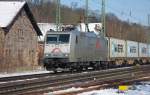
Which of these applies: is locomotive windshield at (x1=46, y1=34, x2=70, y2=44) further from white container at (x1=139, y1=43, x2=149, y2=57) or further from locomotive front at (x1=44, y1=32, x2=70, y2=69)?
white container at (x1=139, y1=43, x2=149, y2=57)

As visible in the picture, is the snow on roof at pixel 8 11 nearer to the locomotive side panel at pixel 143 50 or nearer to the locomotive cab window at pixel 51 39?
the locomotive cab window at pixel 51 39

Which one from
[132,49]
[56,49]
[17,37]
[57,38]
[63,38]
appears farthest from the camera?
[132,49]

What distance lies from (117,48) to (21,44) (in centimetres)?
1079

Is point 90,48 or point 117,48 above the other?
point 117,48

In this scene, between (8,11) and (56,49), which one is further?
(8,11)

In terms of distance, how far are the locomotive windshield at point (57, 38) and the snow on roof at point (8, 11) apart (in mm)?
11234

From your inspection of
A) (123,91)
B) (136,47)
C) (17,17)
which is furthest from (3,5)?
(123,91)

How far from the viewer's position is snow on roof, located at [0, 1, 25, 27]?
4156cm

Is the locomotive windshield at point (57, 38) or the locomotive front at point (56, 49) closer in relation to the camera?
the locomotive front at point (56, 49)

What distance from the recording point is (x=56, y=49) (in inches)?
1177

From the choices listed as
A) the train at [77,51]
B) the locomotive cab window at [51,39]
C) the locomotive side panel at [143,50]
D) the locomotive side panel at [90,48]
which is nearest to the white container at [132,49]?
the locomotive side panel at [143,50]

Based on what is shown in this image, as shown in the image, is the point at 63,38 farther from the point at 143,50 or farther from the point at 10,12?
the point at 143,50

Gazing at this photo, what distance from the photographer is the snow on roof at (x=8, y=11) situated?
41.6 m

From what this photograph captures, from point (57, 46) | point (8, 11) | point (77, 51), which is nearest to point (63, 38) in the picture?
point (57, 46)
